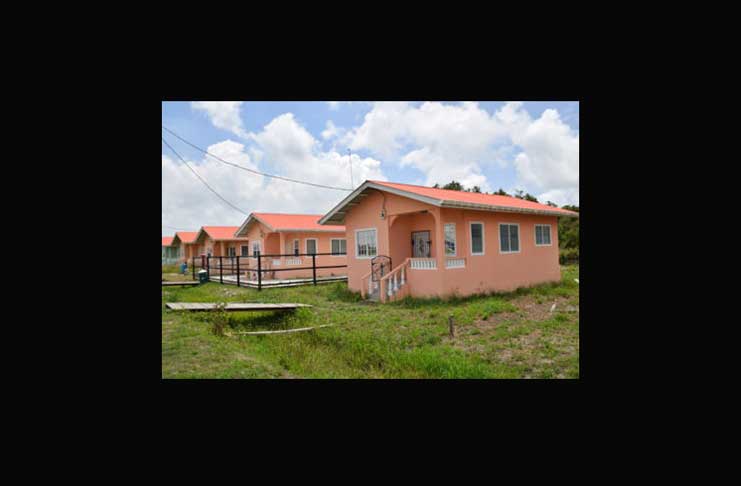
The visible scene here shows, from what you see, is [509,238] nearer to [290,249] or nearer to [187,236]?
[290,249]

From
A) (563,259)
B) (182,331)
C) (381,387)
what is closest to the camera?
(381,387)

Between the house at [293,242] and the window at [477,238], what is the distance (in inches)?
201

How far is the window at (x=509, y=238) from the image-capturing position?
29.4 ft

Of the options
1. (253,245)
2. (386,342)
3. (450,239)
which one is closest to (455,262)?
(450,239)

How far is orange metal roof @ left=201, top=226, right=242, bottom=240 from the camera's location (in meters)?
15.1

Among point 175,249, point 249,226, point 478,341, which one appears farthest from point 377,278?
Answer: point 175,249

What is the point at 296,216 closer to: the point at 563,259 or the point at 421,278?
the point at 421,278

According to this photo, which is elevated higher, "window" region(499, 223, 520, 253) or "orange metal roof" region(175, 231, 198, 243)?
"orange metal roof" region(175, 231, 198, 243)

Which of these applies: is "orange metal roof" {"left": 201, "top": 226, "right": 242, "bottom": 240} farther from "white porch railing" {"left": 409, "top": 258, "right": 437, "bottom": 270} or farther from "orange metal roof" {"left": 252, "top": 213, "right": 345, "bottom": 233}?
"white porch railing" {"left": 409, "top": 258, "right": 437, "bottom": 270}

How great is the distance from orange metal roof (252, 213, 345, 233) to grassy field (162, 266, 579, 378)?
476 cm

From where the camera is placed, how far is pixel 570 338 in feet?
16.7

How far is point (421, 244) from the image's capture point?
8.95 m

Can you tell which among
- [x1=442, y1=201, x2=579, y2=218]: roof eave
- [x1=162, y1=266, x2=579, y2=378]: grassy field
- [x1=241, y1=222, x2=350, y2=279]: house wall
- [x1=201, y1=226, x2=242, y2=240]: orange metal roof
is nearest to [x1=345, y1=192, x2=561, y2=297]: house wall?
[x1=442, y1=201, x2=579, y2=218]: roof eave

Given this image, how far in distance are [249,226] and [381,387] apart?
11780 mm
